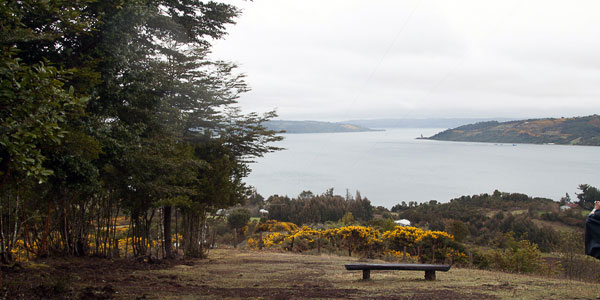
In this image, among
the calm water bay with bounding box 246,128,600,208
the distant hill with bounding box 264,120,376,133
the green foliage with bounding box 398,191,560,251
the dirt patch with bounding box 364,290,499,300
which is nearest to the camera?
the dirt patch with bounding box 364,290,499,300

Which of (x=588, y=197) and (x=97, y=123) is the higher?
(x=97, y=123)

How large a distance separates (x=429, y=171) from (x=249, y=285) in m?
68.1

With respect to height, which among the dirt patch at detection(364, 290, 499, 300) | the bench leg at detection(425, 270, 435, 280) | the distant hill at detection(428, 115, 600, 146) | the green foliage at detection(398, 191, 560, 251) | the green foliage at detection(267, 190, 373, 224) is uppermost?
the distant hill at detection(428, 115, 600, 146)

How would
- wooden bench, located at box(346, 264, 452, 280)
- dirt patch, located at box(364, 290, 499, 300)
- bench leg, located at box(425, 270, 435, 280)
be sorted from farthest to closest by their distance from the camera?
1. bench leg, located at box(425, 270, 435, 280)
2. wooden bench, located at box(346, 264, 452, 280)
3. dirt patch, located at box(364, 290, 499, 300)

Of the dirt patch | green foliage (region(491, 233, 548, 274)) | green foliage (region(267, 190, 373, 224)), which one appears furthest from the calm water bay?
the dirt patch

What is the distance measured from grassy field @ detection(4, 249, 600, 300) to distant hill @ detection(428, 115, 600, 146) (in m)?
77.0

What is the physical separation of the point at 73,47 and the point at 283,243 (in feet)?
44.1

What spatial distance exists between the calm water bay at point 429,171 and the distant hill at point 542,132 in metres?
2.26

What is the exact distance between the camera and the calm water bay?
2025 inches

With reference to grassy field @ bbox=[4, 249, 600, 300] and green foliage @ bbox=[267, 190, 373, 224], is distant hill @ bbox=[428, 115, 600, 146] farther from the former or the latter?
grassy field @ bbox=[4, 249, 600, 300]

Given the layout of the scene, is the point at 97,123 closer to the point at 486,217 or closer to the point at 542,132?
the point at 486,217

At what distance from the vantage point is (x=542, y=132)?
7788cm

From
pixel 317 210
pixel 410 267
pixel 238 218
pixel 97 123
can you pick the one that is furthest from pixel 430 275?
pixel 317 210

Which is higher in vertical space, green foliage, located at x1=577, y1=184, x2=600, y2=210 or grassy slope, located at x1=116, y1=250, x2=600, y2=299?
grassy slope, located at x1=116, y1=250, x2=600, y2=299
